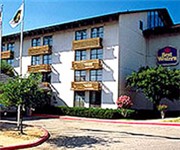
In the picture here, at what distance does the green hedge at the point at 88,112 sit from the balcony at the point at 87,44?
627 cm

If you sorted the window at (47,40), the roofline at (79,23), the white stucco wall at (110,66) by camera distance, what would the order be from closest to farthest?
the white stucco wall at (110,66)
the roofline at (79,23)
the window at (47,40)

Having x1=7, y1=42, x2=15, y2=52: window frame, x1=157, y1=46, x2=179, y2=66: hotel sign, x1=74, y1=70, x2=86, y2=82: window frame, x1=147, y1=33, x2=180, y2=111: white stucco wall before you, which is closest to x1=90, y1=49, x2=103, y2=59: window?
x1=74, y1=70, x2=86, y2=82: window frame

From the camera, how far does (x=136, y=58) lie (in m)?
30.1

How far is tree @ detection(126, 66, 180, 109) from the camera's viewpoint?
82.6ft

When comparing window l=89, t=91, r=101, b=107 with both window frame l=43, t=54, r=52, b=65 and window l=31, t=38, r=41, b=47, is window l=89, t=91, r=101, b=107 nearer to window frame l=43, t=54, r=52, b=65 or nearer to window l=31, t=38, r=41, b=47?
window frame l=43, t=54, r=52, b=65

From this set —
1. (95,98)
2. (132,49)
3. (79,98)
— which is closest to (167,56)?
(132,49)

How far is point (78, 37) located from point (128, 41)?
5.45 metres

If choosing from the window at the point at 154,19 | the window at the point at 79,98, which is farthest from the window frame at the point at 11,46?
the window at the point at 154,19

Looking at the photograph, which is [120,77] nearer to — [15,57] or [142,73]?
[142,73]

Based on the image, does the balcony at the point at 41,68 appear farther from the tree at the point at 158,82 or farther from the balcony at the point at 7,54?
the tree at the point at 158,82

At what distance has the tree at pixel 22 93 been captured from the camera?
43.5ft

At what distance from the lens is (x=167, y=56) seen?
2994cm

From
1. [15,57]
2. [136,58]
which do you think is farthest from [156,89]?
[15,57]

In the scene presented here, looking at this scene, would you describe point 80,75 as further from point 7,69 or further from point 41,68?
point 7,69
